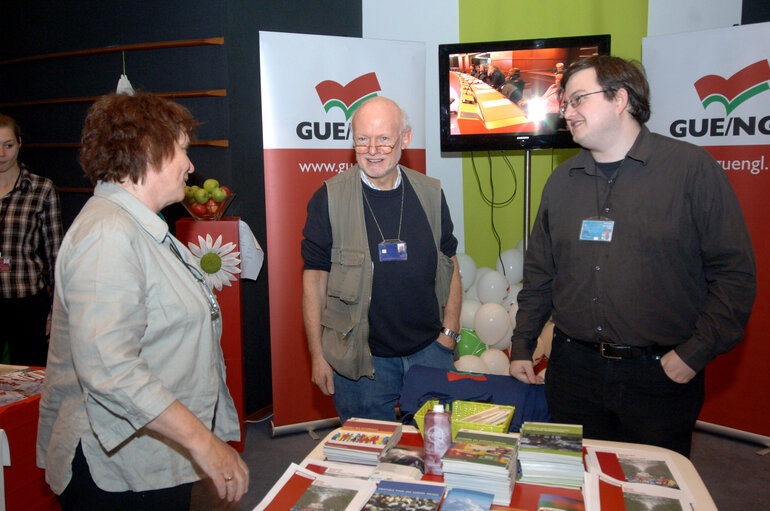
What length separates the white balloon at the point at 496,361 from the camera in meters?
3.32

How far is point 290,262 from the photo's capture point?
3.49 m

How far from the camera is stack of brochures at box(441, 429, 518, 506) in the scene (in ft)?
4.48

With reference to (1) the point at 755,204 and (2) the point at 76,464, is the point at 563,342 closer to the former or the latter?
(2) the point at 76,464

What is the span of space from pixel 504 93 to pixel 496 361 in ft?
5.25

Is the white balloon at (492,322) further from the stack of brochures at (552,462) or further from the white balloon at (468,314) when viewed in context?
the stack of brochures at (552,462)

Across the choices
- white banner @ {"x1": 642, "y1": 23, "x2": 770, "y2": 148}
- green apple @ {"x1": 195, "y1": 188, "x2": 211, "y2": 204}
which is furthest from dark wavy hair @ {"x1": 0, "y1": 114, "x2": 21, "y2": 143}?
white banner @ {"x1": 642, "y1": 23, "x2": 770, "y2": 148}

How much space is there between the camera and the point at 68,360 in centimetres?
135

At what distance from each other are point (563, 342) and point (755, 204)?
6.51 ft

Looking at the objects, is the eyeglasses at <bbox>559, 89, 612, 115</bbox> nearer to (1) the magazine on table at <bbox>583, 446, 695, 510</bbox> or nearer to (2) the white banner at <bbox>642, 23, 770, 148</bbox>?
(1) the magazine on table at <bbox>583, 446, 695, 510</bbox>

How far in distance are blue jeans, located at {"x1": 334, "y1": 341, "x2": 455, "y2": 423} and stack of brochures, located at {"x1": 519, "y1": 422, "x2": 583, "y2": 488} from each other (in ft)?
2.41

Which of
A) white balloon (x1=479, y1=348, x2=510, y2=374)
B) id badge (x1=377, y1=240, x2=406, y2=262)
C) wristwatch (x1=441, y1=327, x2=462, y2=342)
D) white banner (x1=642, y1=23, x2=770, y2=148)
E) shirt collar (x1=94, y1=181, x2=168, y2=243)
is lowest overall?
white balloon (x1=479, y1=348, x2=510, y2=374)

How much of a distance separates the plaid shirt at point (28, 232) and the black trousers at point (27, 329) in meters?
0.07

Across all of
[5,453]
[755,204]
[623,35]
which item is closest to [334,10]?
[623,35]

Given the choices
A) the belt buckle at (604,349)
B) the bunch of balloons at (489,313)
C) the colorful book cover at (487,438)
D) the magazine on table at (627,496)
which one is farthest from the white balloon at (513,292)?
the magazine on table at (627,496)
